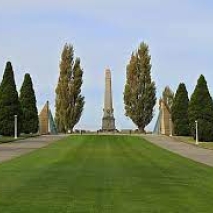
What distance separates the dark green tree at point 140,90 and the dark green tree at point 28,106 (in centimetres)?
1667

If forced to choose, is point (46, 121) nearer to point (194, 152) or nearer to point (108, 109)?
point (108, 109)

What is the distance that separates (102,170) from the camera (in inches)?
751

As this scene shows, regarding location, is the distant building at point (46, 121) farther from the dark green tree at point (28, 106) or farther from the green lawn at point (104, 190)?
the green lawn at point (104, 190)

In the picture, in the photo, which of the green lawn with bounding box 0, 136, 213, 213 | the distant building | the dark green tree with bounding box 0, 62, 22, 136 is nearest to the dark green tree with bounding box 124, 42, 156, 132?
the distant building

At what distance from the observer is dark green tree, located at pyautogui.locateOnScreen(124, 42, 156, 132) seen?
7825cm

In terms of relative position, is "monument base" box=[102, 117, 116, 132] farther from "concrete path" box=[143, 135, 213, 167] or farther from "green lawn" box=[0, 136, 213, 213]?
"green lawn" box=[0, 136, 213, 213]

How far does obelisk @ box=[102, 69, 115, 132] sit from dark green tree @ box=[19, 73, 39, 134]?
18826mm

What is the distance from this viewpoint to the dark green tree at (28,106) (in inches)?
2544

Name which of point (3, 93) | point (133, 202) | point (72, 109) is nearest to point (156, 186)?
point (133, 202)

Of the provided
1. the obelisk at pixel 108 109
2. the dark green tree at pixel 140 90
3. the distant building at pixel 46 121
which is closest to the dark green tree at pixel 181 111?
the dark green tree at pixel 140 90

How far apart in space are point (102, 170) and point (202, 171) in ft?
10.3

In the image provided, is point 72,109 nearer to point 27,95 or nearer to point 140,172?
point 27,95

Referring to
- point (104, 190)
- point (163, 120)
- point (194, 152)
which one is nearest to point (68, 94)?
point (163, 120)

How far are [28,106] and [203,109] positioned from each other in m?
22.4
